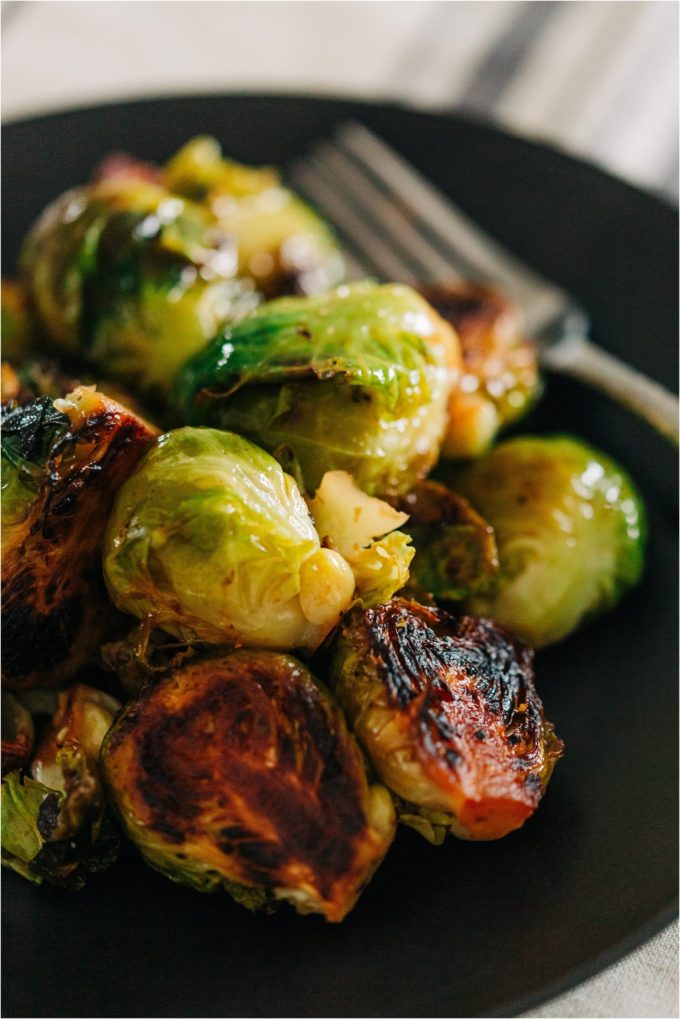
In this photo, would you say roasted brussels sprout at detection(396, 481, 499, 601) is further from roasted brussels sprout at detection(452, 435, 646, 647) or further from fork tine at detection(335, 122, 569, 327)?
fork tine at detection(335, 122, 569, 327)

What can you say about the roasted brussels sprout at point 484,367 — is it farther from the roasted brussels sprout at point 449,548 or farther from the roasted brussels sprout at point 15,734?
the roasted brussels sprout at point 15,734

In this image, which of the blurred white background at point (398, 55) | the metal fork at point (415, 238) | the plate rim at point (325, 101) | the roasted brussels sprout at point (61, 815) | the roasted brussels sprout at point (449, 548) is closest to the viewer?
the roasted brussels sprout at point (61, 815)

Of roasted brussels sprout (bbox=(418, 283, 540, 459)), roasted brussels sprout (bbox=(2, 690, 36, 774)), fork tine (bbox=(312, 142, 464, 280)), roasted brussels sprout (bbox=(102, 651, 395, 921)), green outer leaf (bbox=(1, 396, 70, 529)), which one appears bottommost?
roasted brussels sprout (bbox=(2, 690, 36, 774))

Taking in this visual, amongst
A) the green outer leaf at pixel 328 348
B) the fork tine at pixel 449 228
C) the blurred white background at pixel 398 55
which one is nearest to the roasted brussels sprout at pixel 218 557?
the green outer leaf at pixel 328 348

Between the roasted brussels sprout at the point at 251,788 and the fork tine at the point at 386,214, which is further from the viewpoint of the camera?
the fork tine at the point at 386,214

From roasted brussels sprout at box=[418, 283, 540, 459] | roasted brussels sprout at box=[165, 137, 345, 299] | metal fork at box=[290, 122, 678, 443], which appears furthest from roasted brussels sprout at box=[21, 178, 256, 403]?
metal fork at box=[290, 122, 678, 443]

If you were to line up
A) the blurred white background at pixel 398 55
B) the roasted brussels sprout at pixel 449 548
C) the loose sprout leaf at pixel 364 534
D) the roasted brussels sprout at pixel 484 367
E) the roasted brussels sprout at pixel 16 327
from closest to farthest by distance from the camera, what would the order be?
the loose sprout leaf at pixel 364 534 → the roasted brussels sprout at pixel 449 548 → the roasted brussels sprout at pixel 484 367 → the roasted brussels sprout at pixel 16 327 → the blurred white background at pixel 398 55

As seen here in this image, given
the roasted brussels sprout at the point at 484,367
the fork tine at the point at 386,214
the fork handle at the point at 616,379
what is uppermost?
the fork handle at the point at 616,379

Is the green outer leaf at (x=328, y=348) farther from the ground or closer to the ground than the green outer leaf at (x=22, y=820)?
farther from the ground
